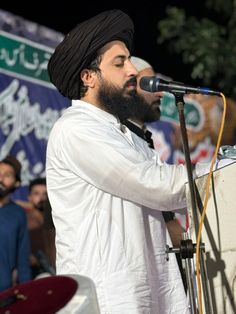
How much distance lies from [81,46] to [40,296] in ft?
4.91

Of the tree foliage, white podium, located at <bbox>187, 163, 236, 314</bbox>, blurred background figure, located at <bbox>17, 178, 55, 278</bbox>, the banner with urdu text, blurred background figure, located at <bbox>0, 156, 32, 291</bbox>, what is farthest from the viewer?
the tree foliage

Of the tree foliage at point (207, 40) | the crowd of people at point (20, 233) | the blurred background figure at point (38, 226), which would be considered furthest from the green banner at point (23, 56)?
the tree foliage at point (207, 40)

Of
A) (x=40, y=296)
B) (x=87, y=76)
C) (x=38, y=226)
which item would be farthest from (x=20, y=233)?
(x=40, y=296)

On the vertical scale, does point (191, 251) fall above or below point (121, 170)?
below

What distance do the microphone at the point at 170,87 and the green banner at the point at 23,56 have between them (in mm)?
4757

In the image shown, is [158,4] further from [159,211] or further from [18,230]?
[159,211]

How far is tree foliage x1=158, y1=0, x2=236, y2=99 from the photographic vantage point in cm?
968

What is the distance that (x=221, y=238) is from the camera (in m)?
2.96

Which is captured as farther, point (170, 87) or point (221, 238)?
point (170, 87)

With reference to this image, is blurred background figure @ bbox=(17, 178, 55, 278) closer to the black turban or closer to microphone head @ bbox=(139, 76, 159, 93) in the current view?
the black turban

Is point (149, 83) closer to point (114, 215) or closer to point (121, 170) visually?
point (121, 170)

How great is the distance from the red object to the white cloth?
82 centimetres

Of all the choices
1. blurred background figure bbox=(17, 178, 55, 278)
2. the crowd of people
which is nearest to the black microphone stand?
the crowd of people

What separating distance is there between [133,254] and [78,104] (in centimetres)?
74
